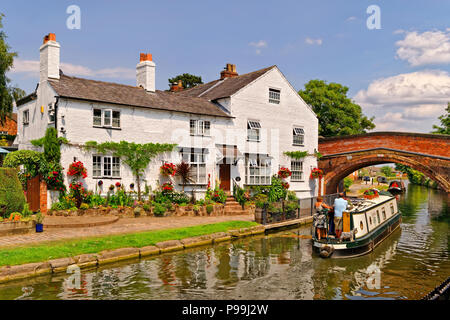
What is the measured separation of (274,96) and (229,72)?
5665 mm

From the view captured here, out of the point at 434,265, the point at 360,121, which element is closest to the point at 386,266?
the point at 434,265

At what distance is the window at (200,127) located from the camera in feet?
77.0

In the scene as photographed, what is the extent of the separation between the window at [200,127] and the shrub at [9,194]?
10.4 metres

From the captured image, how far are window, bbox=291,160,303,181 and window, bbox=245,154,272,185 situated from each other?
2979 mm

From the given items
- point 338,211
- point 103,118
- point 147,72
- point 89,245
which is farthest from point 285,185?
point 89,245

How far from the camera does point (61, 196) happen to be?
18.4 metres

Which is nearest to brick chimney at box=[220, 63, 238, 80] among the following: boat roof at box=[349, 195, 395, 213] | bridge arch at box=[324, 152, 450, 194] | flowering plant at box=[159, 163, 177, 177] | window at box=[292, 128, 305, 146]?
window at box=[292, 128, 305, 146]

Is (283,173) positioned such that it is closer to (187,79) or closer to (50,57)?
(50,57)

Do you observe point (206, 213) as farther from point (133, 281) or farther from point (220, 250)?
point (133, 281)

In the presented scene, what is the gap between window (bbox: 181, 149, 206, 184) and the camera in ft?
74.9

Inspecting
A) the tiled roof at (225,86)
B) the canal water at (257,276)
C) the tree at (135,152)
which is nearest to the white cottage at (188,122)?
the tiled roof at (225,86)

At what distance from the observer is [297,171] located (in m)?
29.2

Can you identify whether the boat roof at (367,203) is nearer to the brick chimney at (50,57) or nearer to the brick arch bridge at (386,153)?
the brick arch bridge at (386,153)

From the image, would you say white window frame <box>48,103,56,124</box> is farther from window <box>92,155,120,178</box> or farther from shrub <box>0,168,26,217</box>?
shrub <box>0,168,26,217</box>
